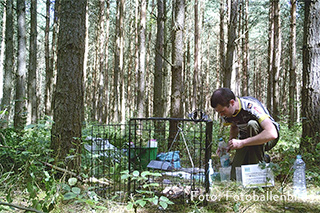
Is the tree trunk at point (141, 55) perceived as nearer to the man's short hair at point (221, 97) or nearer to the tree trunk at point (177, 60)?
the tree trunk at point (177, 60)

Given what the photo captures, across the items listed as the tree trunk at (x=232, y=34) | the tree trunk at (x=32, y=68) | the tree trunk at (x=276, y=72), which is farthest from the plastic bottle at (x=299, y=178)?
the tree trunk at (x=32, y=68)

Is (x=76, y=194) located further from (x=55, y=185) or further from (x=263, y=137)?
(x=263, y=137)

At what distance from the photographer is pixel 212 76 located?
113 ft

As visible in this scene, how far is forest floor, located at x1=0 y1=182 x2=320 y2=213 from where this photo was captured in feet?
8.05

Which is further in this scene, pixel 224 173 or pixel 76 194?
pixel 224 173

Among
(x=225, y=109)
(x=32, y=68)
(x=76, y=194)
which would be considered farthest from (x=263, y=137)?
(x=32, y=68)

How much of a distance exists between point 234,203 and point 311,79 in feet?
8.60

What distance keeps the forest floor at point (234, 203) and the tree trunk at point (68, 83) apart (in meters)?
0.78

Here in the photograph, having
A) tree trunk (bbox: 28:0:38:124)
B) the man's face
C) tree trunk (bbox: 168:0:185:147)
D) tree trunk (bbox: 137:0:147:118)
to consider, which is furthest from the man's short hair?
tree trunk (bbox: 28:0:38:124)

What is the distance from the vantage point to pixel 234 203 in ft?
8.67

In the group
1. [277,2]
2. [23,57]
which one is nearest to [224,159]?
[23,57]

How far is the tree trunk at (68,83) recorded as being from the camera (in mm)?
3148

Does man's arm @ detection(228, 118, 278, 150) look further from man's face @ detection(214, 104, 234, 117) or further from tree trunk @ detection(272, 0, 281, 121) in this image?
tree trunk @ detection(272, 0, 281, 121)

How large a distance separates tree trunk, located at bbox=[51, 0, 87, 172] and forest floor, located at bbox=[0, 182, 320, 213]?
0.78 metres
